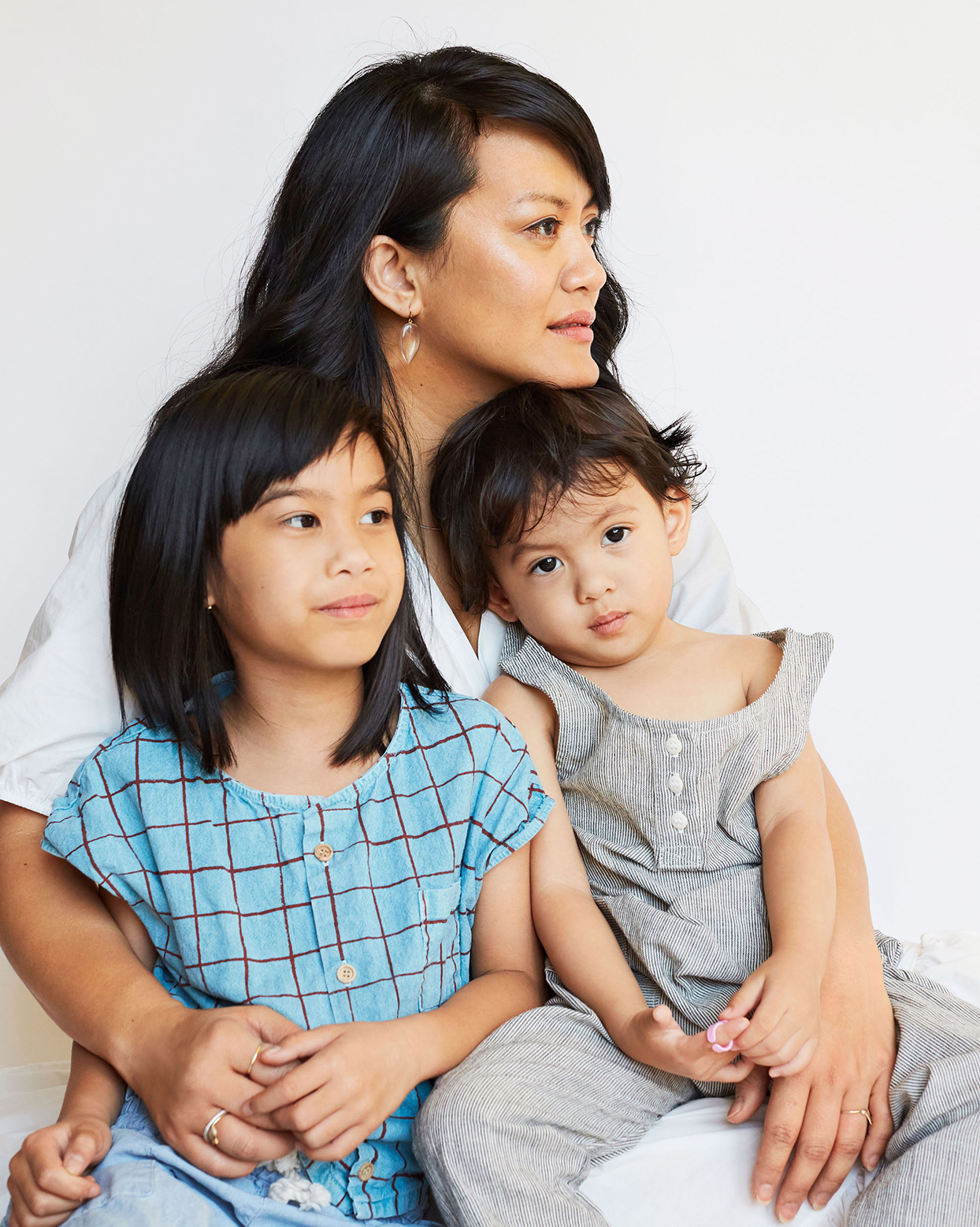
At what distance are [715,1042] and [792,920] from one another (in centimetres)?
21

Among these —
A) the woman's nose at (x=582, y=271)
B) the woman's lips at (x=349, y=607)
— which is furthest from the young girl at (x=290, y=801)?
the woman's nose at (x=582, y=271)

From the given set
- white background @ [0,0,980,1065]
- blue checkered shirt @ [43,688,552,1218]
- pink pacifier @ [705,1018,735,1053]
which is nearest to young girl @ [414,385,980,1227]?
pink pacifier @ [705,1018,735,1053]

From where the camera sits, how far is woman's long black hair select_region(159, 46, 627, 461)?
171 cm

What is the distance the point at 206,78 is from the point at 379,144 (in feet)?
2.62

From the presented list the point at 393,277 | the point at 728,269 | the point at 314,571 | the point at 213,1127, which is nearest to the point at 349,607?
the point at 314,571

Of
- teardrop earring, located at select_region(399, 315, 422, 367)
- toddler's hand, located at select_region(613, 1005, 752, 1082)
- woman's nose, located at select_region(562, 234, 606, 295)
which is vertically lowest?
toddler's hand, located at select_region(613, 1005, 752, 1082)

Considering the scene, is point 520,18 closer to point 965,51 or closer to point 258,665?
point 965,51

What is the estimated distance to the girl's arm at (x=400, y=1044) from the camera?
1.17 metres

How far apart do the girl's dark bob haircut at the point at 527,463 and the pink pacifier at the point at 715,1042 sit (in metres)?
0.66

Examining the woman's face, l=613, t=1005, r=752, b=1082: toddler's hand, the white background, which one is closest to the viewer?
l=613, t=1005, r=752, b=1082: toddler's hand

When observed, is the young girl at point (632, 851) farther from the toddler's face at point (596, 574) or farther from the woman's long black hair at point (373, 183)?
the woman's long black hair at point (373, 183)

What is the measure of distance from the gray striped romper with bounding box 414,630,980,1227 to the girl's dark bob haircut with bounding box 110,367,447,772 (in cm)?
32

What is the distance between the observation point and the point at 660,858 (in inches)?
59.6

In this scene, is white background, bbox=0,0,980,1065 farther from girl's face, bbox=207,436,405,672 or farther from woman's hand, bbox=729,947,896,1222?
woman's hand, bbox=729,947,896,1222
